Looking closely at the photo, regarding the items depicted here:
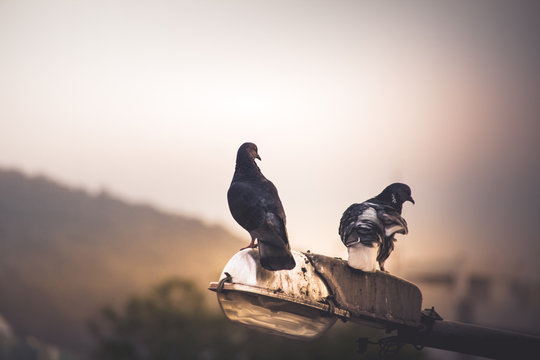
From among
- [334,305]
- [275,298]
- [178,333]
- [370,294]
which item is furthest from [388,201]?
[178,333]

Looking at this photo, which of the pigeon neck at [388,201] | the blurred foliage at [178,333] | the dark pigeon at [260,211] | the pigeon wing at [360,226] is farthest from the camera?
the blurred foliage at [178,333]

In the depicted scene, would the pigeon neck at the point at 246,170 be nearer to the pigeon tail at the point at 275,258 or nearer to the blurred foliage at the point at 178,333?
the pigeon tail at the point at 275,258

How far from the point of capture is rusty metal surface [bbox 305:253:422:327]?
289 centimetres

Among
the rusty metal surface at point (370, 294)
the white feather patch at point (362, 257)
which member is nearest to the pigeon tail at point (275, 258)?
the rusty metal surface at point (370, 294)

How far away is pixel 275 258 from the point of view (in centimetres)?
282

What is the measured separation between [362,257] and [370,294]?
0.77ft

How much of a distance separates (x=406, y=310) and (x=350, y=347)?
775 inches

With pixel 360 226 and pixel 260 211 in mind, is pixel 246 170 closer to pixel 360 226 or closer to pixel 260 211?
pixel 260 211

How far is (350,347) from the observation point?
21656 mm

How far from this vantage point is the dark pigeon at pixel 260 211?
2873 millimetres

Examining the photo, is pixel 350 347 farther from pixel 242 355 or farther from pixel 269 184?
pixel 269 184

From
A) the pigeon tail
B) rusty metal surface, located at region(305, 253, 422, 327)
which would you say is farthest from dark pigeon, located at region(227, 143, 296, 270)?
rusty metal surface, located at region(305, 253, 422, 327)

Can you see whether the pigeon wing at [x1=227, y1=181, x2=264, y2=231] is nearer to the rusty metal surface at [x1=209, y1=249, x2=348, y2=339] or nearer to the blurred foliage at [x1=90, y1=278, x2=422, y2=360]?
the rusty metal surface at [x1=209, y1=249, x2=348, y2=339]

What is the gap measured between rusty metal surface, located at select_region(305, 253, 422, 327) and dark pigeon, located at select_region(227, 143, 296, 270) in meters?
0.23
